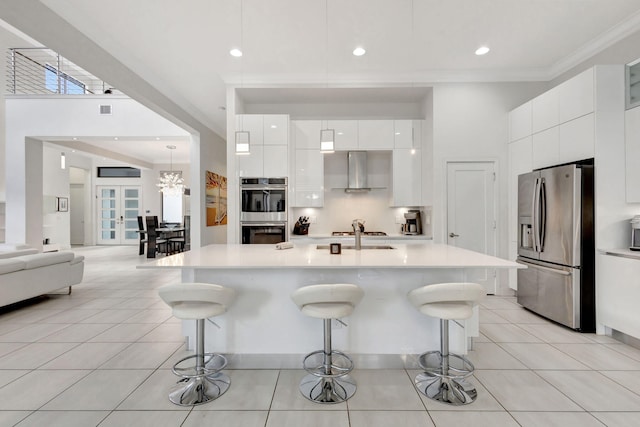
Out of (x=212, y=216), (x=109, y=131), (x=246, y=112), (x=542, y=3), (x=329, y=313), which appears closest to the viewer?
(x=329, y=313)

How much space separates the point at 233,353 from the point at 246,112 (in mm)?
3915

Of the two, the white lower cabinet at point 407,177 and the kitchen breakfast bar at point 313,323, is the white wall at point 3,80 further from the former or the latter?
the white lower cabinet at point 407,177

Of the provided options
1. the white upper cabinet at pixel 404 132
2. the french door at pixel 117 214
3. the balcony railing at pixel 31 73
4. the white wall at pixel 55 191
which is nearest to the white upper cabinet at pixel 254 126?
the white upper cabinet at pixel 404 132

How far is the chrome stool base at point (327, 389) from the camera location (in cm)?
206

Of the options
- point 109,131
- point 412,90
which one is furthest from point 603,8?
point 109,131

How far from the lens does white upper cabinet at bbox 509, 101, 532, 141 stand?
402cm

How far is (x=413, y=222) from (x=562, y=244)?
6.42 feet

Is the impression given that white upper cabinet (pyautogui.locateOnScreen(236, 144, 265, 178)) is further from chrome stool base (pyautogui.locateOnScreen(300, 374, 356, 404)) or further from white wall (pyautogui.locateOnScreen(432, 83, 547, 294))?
chrome stool base (pyautogui.locateOnScreen(300, 374, 356, 404))

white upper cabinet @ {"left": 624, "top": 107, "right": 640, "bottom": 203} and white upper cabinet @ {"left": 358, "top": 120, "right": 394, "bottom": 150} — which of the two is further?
white upper cabinet @ {"left": 358, "top": 120, "right": 394, "bottom": 150}

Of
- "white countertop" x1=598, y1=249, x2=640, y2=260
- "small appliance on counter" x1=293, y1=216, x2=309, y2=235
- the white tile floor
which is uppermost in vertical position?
"small appliance on counter" x1=293, y1=216, x2=309, y2=235

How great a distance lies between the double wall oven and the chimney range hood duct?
1191 mm

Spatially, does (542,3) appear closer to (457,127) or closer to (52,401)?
(457,127)

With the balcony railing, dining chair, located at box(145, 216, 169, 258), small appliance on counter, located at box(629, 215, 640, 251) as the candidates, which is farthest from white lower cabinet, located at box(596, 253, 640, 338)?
dining chair, located at box(145, 216, 169, 258)

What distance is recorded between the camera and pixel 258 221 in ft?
15.0
